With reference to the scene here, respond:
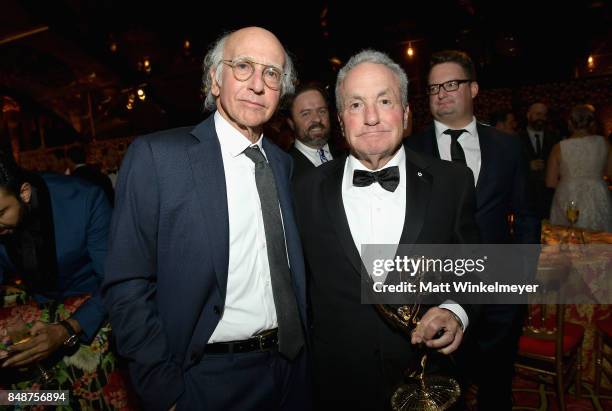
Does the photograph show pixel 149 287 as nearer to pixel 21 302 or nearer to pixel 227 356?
pixel 227 356

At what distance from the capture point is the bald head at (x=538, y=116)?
5.86 metres

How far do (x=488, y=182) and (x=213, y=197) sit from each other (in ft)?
5.36

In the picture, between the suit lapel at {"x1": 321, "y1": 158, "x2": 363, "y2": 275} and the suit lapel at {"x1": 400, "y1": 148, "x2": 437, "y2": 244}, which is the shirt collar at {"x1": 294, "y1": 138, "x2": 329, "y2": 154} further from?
the suit lapel at {"x1": 400, "y1": 148, "x2": 437, "y2": 244}

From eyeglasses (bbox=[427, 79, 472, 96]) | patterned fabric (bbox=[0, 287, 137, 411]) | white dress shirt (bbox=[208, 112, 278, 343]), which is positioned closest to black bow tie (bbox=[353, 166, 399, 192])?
white dress shirt (bbox=[208, 112, 278, 343])

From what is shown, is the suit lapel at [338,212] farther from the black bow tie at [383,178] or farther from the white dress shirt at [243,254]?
the white dress shirt at [243,254]

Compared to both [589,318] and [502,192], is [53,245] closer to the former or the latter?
[502,192]

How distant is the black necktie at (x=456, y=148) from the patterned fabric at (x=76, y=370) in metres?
2.13

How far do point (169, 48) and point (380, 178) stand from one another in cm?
936

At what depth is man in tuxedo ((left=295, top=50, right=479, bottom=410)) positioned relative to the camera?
1.58m

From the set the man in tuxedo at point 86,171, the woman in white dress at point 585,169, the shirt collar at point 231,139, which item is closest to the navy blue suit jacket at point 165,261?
the shirt collar at point 231,139

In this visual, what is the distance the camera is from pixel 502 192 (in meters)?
2.29

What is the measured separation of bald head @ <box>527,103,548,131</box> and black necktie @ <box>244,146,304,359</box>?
573cm

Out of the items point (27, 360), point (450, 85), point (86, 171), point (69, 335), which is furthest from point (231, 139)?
point (86, 171)

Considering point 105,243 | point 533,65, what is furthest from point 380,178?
point 533,65
